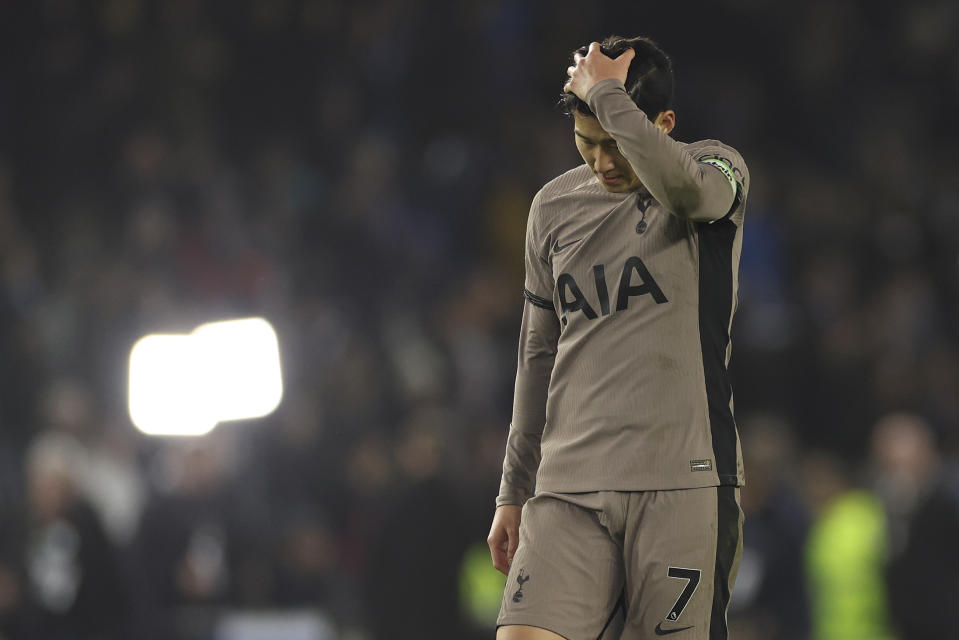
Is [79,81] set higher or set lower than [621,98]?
higher

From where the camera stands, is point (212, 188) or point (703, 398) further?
point (212, 188)

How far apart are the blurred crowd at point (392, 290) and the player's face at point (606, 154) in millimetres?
4632

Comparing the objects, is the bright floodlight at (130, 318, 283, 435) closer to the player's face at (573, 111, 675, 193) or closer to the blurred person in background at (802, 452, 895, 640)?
the blurred person in background at (802, 452, 895, 640)

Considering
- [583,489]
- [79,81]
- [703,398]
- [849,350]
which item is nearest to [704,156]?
[703,398]

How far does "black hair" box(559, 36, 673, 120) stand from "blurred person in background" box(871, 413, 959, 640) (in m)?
4.65

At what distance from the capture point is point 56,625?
886cm

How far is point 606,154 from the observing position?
3365mm

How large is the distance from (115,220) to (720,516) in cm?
887

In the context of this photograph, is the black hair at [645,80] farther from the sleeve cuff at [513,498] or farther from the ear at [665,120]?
the sleeve cuff at [513,498]

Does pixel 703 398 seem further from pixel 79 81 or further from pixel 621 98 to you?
pixel 79 81

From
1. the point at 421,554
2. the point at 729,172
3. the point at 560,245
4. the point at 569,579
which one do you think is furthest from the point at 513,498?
the point at 421,554

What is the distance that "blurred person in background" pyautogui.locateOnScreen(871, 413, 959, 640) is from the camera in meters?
7.41

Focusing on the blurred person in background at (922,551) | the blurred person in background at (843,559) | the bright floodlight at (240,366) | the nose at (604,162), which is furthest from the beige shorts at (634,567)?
the bright floodlight at (240,366)

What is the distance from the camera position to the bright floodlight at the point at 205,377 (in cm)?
909
